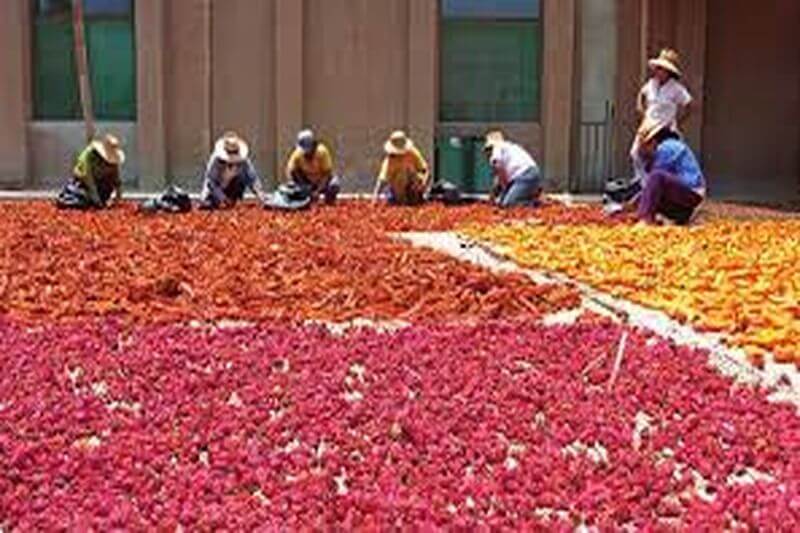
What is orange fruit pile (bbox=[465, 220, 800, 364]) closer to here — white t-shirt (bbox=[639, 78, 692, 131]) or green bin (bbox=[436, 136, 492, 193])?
white t-shirt (bbox=[639, 78, 692, 131])

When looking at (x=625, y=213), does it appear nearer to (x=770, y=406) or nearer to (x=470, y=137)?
(x=470, y=137)

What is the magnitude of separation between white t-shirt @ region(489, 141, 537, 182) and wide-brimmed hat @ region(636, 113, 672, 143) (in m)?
2.81

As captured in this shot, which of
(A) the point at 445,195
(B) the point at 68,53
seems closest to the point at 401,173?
(A) the point at 445,195

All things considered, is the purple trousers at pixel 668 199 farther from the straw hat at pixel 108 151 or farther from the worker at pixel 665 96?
the straw hat at pixel 108 151

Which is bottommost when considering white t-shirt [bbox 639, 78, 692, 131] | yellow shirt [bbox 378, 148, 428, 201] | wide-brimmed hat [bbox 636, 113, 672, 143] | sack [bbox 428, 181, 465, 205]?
sack [bbox 428, 181, 465, 205]

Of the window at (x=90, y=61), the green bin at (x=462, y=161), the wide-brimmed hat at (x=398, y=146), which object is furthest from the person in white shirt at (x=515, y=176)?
the window at (x=90, y=61)

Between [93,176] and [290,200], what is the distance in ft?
8.08

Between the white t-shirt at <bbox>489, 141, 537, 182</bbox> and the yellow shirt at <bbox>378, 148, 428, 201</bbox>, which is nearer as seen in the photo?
the white t-shirt at <bbox>489, 141, 537, 182</bbox>

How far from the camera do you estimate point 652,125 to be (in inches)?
602

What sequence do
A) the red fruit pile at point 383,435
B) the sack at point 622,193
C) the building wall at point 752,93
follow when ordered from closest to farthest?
1. the red fruit pile at point 383,435
2. the sack at point 622,193
3. the building wall at point 752,93

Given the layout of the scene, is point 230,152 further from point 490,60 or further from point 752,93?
point 752,93

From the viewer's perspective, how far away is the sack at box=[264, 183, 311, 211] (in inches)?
693

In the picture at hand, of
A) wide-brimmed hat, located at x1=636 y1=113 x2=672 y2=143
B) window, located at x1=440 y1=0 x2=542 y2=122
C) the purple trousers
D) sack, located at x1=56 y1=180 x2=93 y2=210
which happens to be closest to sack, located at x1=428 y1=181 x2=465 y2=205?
wide-brimmed hat, located at x1=636 y1=113 x2=672 y2=143

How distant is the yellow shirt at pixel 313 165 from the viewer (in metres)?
18.6
